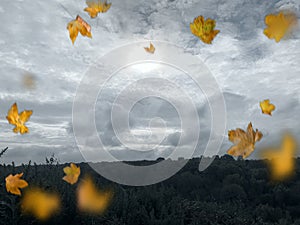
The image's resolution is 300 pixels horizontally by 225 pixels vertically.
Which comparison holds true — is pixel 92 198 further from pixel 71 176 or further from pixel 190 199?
pixel 190 199

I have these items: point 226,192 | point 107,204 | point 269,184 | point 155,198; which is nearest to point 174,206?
point 155,198

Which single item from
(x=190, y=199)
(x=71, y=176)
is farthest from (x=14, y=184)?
(x=190, y=199)

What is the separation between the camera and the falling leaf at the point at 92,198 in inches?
240

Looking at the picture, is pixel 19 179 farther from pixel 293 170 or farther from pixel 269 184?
pixel 293 170

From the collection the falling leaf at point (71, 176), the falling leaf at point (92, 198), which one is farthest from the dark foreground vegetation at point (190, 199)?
the falling leaf at point (71, 176)

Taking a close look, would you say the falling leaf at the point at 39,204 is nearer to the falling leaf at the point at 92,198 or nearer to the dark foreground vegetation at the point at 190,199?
the dark foreground vegetation at the point at 190,199

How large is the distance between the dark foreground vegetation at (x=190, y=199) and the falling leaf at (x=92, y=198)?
13 cm

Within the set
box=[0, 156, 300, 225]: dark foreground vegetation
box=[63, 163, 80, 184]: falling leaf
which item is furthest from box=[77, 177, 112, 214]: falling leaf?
box=[63, 163, 80, 184]: falling leaf

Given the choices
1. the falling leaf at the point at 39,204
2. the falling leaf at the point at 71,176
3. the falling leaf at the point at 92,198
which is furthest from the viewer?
the falling leaf at the point at 71,176

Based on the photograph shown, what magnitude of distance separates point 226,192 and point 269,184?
8.63 feet

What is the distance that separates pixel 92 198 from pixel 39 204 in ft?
4.16

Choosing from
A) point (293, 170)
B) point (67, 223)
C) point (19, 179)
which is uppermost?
point (293, 170)

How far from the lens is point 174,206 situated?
7027 millimetres

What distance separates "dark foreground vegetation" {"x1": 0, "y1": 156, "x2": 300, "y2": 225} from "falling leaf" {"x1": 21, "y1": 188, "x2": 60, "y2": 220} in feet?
0.45
